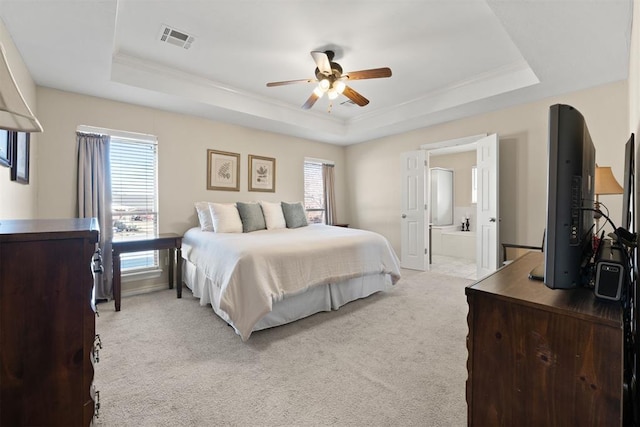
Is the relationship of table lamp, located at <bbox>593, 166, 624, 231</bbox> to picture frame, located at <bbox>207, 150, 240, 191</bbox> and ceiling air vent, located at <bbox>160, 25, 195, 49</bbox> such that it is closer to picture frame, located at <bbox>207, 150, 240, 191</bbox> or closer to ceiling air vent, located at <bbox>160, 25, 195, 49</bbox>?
ceiling air vent, located at <bbox>160, 25, 195, 49</bbox>

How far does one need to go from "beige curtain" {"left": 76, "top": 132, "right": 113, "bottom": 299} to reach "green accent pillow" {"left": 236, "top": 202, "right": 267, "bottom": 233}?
61.7 inches

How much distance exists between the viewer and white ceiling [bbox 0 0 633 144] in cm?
216

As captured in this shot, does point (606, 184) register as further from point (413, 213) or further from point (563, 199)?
point (413, 213)

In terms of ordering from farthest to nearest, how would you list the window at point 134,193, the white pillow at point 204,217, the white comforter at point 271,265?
the white pillow at point 204,217 → the window at point 134,193 → the white comforter at point 271,265

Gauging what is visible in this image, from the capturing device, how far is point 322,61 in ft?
8.96

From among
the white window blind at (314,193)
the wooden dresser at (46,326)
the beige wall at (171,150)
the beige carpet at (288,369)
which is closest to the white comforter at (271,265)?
the beige carpet at (288,369)

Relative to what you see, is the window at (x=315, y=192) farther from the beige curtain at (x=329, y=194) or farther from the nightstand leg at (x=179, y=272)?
the nightstand leg at (x=179, y=272)

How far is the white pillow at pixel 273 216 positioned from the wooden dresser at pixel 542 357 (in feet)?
11.0

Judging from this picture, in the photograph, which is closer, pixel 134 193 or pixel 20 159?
pixel 20 159

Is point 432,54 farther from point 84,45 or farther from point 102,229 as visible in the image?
point 102,229

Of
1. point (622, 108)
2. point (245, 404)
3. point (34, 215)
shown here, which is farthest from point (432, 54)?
point (34, 215)

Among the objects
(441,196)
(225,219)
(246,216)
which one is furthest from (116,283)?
(441,196)

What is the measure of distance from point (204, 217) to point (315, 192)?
2.48 metres

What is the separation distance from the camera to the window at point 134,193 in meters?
3.66
